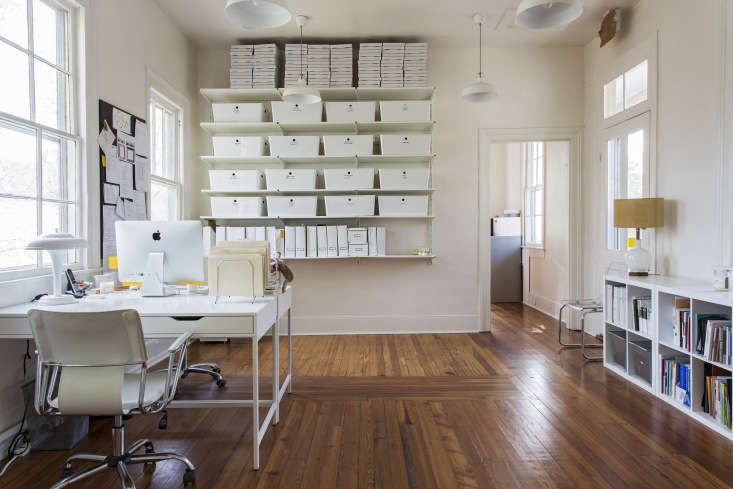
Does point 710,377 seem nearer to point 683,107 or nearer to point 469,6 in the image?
point 683,107

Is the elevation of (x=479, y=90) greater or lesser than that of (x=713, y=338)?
greater

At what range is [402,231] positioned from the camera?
16.2 feet

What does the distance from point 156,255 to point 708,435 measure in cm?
329

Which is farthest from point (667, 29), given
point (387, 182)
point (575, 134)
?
point (387, 182)

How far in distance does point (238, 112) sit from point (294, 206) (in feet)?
3.78

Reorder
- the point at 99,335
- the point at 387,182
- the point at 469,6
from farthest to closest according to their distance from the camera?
the point at 387,182 → the point at 469,6 → the point at 99,335

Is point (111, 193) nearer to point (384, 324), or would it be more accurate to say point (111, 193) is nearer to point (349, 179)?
point (349, 179)

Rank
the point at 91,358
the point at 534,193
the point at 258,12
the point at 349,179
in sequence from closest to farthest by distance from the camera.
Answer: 1. the point at 91,358
2. the point at 258,12
3. the point at 349,179
4. the point at 534,193

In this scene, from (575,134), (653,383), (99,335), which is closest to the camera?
(99,335)

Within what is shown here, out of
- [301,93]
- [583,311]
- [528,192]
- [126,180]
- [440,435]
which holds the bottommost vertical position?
[440,435]

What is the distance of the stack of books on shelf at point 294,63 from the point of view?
459 centimetres

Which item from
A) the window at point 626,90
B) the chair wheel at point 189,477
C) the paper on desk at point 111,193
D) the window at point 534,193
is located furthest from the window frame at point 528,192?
the chair wheel at point 189,477

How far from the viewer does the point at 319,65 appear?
459 centimetres

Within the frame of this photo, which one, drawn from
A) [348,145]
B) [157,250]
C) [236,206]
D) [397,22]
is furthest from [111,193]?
[397,22]
